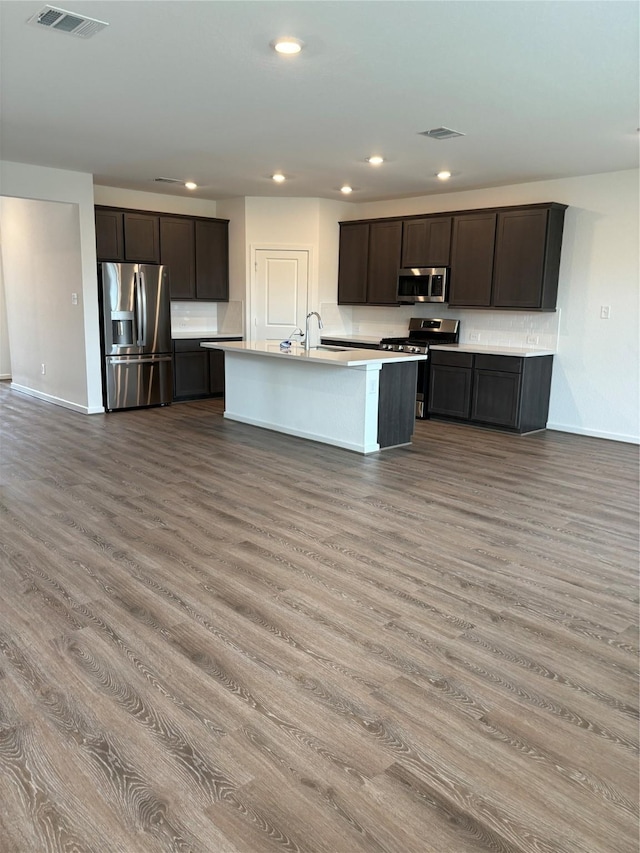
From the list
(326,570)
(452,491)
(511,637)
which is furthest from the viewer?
(452,491)

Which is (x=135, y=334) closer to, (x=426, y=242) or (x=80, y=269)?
(x=80, y=269)

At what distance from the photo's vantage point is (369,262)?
27.3ft

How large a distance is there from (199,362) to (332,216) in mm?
2719

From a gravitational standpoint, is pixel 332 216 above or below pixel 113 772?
above

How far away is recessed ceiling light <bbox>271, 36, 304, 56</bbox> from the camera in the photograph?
126 inches

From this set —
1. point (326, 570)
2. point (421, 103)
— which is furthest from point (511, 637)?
point (421, 103)

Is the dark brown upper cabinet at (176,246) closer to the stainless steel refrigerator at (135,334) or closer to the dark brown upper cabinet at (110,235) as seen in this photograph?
the dark brown upper cabinet at (110,235)

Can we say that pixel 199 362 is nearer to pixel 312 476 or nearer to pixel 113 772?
pixel 312 476

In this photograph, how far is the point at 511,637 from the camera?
8.85 ft

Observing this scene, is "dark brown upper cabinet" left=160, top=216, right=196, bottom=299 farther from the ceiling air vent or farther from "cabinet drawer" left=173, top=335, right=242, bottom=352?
the ceiling air vent

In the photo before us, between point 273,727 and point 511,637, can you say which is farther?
point 511,637

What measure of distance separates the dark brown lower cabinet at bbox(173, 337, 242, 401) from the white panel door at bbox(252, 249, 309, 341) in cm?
48

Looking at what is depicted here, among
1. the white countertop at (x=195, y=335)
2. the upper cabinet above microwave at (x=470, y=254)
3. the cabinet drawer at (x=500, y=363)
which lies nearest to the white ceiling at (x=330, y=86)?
the upper cabinet above microwave at (x=470, y=254)

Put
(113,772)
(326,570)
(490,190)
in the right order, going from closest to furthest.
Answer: (113,772) < (326,570) < (490,190)
